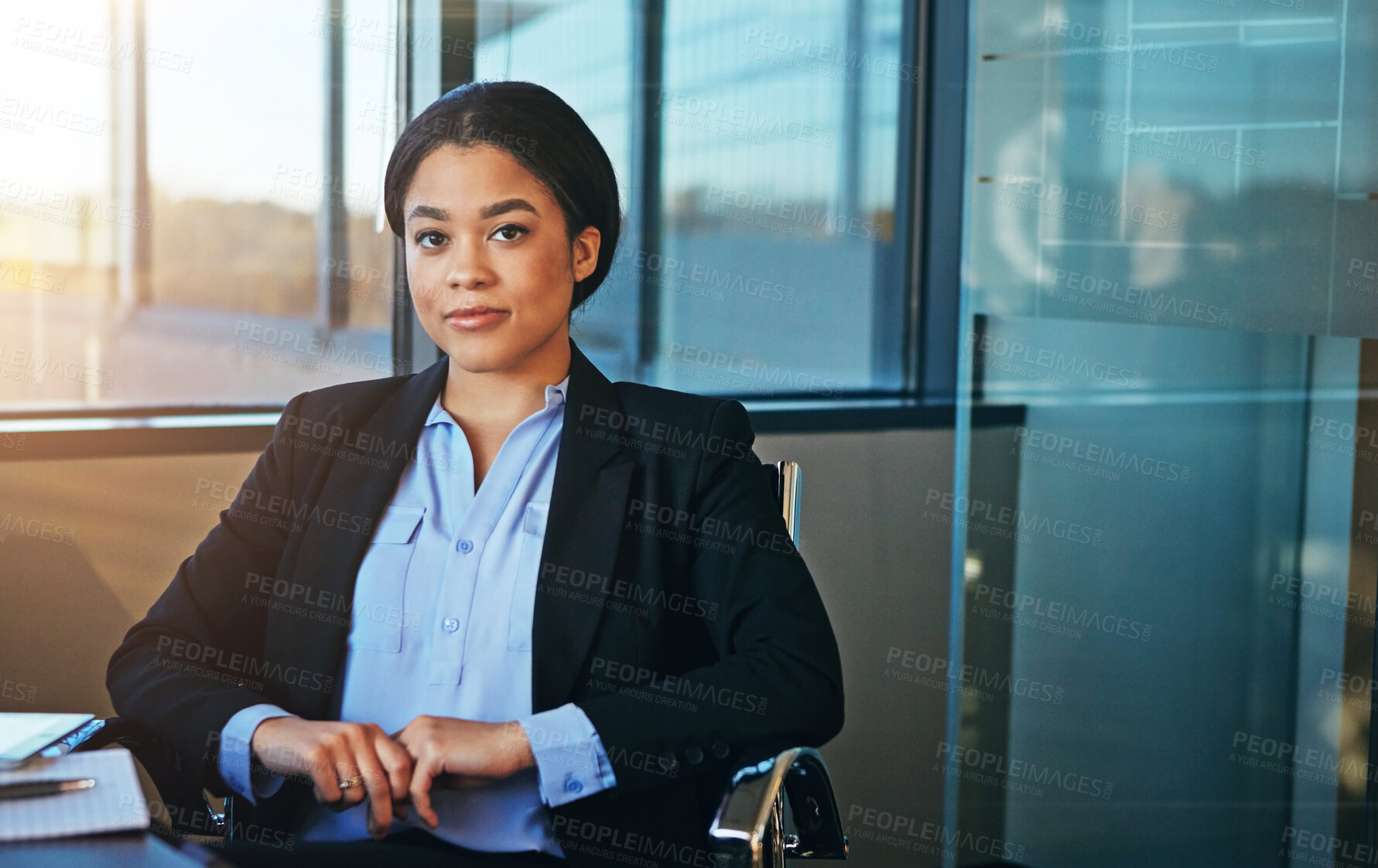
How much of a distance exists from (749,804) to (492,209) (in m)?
0.85

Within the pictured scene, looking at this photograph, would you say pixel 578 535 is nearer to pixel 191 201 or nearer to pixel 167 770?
pixel 167 770

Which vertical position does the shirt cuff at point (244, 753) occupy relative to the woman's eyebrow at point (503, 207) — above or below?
below

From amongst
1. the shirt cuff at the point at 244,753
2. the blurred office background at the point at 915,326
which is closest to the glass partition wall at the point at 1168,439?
the blurred office background at the point at 915,326

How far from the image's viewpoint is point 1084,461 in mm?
3002

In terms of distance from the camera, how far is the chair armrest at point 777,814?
147 centimetres

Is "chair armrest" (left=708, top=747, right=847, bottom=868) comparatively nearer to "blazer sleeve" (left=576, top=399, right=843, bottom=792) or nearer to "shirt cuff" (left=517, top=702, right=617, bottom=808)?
"blazer sleeve" (left=576, top=399, right=843, bottom=792)

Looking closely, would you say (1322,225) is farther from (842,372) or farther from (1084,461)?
(842,372)

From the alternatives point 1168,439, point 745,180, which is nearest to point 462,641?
point 1168,439

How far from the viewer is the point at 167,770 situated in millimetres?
1580

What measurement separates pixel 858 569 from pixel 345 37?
1.79 metres

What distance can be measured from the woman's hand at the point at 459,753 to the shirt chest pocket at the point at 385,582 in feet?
0.58

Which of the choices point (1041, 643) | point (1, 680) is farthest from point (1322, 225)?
point (1, 680)

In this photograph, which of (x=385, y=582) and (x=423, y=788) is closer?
(x=423, y=788)

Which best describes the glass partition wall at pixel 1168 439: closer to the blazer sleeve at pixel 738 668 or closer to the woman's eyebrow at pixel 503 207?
the blazer sleeve at pixel 738 668
